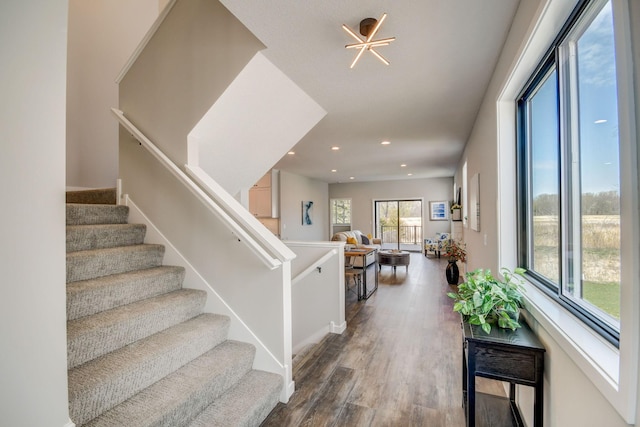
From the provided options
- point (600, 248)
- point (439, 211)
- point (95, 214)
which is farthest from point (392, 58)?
point (439, 211)

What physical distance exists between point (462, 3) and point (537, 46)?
1.57 feet

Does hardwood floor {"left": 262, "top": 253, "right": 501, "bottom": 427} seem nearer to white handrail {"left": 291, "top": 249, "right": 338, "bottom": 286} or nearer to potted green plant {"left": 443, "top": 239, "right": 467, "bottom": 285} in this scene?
white handrail {"left": 291, "top": 249, "right": 338, "bottom": 286}

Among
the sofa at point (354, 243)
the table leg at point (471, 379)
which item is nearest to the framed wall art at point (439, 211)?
the sofa at point (354, 243)

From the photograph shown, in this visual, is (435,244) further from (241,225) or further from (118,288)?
(118,288)

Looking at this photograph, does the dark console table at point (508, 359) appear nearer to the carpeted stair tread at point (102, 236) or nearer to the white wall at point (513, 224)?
the white wall at point (513, 224)

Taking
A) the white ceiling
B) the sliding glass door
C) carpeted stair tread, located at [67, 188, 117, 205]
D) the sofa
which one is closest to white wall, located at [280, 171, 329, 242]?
the sofa

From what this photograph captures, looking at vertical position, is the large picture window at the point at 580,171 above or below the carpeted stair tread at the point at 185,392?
above

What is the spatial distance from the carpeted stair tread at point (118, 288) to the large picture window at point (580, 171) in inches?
97.5

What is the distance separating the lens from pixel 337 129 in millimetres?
4102

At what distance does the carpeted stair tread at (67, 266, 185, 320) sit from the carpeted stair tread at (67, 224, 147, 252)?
1.18 feet

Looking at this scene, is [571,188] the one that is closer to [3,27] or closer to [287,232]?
[3,27]

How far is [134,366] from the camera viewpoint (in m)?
1.52

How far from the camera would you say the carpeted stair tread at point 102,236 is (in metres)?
2.13

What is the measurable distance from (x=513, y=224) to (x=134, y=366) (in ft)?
8.08
